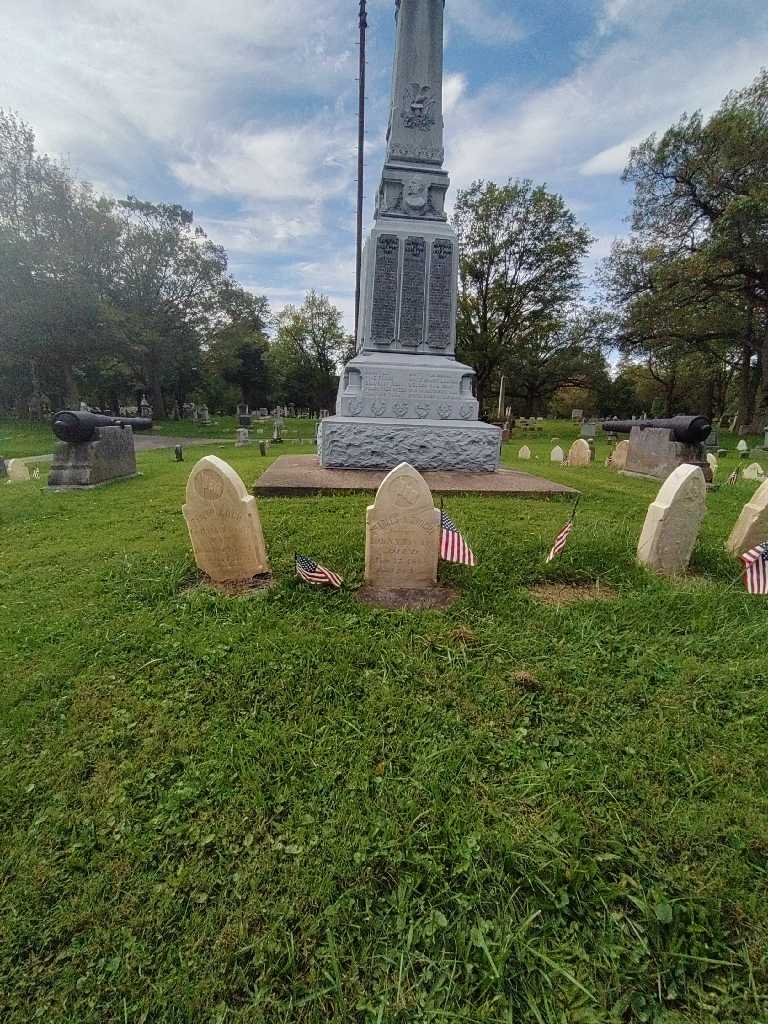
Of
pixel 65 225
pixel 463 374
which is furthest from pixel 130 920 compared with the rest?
pixel 65 225

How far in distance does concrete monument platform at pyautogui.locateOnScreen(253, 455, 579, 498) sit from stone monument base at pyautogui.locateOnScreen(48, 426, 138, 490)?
2826mm

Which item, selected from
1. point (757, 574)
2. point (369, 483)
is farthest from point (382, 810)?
point (369, 483)

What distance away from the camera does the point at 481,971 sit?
3.88 feet

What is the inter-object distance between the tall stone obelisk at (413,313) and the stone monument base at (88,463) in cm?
367

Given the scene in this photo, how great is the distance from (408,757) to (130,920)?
1024 mm

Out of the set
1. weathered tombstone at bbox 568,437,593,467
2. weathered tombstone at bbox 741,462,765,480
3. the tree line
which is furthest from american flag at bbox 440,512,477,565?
the tree line

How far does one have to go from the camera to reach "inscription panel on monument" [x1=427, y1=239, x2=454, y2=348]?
836 cm

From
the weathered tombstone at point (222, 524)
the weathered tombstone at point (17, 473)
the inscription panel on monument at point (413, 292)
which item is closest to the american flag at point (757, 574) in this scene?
the weathered tombstone at point (222, 524)

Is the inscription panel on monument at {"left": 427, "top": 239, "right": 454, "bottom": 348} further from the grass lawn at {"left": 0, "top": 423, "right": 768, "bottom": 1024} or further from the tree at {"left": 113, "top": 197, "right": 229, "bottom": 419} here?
the tree at {"left": 113, "top": 197, "right": 229, "bottom": 419}

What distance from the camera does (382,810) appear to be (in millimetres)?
1585

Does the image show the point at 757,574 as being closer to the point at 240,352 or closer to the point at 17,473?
the point at 17,473

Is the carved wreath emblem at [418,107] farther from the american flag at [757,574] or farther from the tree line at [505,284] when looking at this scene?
the tree line at [505,284]

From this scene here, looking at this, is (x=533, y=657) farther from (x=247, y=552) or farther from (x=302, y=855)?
(x=247, y=552)

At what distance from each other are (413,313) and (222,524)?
686 cm
